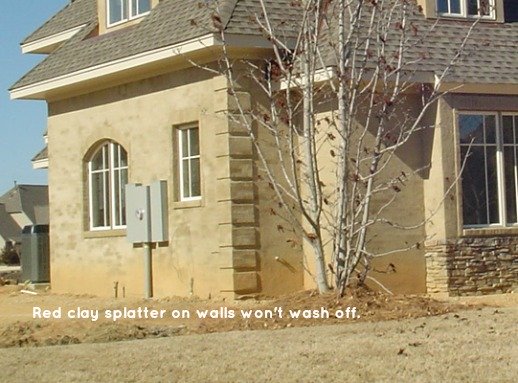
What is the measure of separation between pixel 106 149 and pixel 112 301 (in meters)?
3.47

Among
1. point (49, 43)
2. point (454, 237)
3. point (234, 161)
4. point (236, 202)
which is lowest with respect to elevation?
point (454, 237)

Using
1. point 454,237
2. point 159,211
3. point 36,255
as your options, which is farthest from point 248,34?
point 36,255

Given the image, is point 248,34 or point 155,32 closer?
point 248,34

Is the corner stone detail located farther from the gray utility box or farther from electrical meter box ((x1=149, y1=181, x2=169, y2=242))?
the gray utility box

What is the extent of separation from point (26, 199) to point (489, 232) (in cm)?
5786

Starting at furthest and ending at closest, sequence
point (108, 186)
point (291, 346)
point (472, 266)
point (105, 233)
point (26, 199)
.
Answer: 1. point (26, 199)
2. point (108, 186)
3. point (105, 233)
4. point (472, 266)
5. point (291, 346)

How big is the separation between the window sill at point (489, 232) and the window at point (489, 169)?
0.16m

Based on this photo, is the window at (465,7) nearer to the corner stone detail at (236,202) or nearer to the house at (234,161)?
the house at (234,161)

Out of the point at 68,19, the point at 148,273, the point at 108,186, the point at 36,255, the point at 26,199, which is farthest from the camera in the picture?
the point at 26,199

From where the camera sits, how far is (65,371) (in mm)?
10711

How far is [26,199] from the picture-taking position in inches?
2886

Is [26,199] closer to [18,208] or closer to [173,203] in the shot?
[18,208]

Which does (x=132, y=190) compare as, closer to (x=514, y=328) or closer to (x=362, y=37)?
(x=362, y=37)

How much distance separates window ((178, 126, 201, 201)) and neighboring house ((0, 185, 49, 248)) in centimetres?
5130
